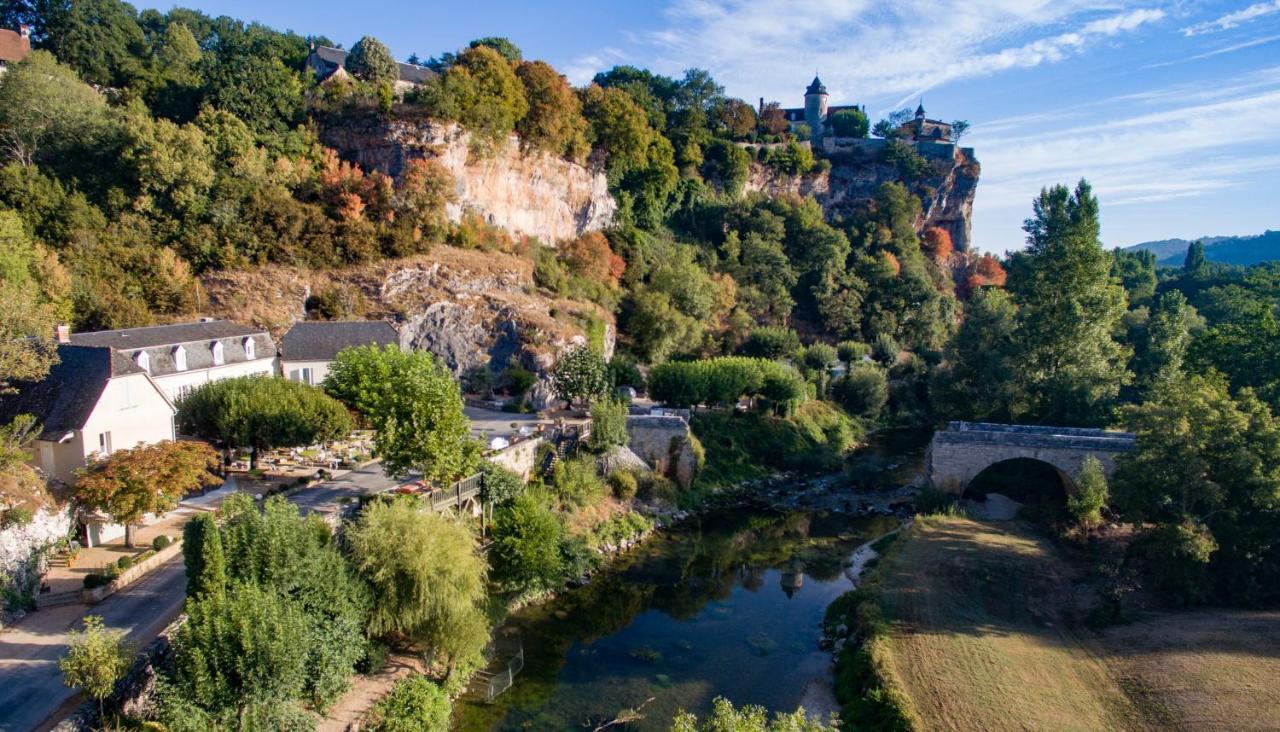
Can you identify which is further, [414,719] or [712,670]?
[712,670]

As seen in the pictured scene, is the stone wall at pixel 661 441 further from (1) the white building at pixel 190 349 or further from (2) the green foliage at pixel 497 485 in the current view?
(1) the white building at pixel 190 349

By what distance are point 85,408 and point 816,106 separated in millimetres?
76237

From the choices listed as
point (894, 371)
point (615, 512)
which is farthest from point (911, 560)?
point (894, 371)

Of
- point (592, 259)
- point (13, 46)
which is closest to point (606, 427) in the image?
point (592, 259)

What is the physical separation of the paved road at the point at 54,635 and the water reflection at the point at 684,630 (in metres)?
7.48

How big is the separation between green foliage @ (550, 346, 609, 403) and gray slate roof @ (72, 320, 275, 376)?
13150 millimetres

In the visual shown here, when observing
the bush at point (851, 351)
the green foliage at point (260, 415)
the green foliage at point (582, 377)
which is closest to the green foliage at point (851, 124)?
the bush at point (851, 351)

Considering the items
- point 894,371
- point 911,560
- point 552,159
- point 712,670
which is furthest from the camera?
point 894,371

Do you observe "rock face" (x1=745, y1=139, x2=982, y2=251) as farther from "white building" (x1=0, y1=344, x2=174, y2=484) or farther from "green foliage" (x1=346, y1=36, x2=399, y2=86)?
"white building" (x1=0, y1=344, x2=174, y2=484)

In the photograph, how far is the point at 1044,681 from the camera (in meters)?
17.2

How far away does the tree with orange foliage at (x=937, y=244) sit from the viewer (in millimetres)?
73125

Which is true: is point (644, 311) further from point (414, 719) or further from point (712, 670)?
point (414, 719)

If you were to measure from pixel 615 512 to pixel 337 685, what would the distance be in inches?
567

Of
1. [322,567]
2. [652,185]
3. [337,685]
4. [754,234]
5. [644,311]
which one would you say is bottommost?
[337,685]
